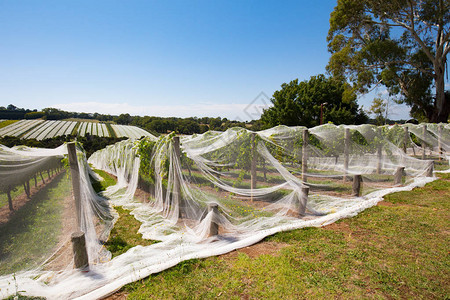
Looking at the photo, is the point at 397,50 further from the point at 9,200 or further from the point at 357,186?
the point at 9,200

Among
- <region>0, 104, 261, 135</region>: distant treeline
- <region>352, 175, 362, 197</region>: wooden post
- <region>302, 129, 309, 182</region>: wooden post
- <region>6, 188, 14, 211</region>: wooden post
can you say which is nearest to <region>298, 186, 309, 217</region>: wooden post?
<region>302, 129, 309, 182</region>: wooden post

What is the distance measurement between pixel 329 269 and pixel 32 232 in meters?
3.98

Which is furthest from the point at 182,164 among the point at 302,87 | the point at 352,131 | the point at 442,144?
the point at 302,87

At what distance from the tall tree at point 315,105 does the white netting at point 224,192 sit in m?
13.6

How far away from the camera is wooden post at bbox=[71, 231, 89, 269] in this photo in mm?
2838

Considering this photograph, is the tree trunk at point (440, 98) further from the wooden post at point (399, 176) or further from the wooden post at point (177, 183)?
the wooden post at point (177, 183)

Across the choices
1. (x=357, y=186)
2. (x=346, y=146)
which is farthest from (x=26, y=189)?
(x=346, y=146)

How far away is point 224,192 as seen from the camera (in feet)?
15.2

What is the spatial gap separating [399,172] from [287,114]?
1688 centimetres

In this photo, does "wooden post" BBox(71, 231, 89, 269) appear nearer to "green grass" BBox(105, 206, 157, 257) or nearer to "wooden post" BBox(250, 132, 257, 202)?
"green grass" BBox(105, 206, 157, 257)

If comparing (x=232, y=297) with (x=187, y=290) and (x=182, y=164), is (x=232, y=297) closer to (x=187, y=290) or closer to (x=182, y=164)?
(x=187, y=290)

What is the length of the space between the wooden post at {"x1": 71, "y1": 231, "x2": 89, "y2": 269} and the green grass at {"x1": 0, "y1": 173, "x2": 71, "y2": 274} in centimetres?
56

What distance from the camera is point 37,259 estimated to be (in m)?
2.93

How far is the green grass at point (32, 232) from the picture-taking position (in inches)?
106
